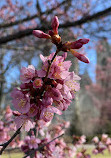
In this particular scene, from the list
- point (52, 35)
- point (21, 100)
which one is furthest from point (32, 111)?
point (52, 35)

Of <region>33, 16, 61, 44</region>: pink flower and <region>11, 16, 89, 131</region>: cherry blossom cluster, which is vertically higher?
<region>33, 16, 61, 44</region>: pink flower

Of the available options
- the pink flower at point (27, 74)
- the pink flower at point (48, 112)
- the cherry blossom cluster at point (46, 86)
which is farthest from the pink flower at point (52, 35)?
the pink flower at point (48, 112)

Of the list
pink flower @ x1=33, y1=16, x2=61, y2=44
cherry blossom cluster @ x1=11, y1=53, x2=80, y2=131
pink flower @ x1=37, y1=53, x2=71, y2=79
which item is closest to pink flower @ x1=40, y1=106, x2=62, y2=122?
cherry blossom cluster @ x1=11, y1=53, x2=80, y2=131

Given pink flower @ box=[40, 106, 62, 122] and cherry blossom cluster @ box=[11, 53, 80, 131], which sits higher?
cherry blossom cluster @ box=[11, 53, 80, 131]

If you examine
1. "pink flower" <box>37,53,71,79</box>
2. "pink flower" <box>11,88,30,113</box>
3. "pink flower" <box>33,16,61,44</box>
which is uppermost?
"pink flower" <box>33,16,61,44</box>

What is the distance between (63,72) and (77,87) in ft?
0.45

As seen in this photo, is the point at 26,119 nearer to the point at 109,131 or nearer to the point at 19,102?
the point at 19,102

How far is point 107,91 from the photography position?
16938 millimetres

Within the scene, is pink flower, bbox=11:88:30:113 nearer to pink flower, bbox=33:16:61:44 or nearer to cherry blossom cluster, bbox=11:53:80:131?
cherry blossom cluster, bbox=11:53:80:131

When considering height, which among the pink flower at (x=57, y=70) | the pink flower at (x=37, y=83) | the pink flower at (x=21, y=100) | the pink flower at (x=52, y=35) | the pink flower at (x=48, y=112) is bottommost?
the pink flower at (x=48, y=112)

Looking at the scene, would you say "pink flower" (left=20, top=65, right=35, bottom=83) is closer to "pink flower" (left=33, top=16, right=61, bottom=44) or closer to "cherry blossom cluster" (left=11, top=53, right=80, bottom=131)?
"cherry blossom cluster" (left=11, top=53, right=80, bottom=131)

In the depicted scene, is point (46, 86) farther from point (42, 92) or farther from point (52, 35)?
point (52, 35)

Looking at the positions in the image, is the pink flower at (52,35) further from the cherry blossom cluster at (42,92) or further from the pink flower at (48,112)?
the pink flower at (48,112)

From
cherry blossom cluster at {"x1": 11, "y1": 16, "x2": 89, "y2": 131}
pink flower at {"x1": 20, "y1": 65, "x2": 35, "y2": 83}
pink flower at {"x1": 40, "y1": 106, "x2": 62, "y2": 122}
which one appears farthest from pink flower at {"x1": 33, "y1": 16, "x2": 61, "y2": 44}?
pink flower at {"x1": 40, "y1": 106, "x2": 62, "y2": 122}
